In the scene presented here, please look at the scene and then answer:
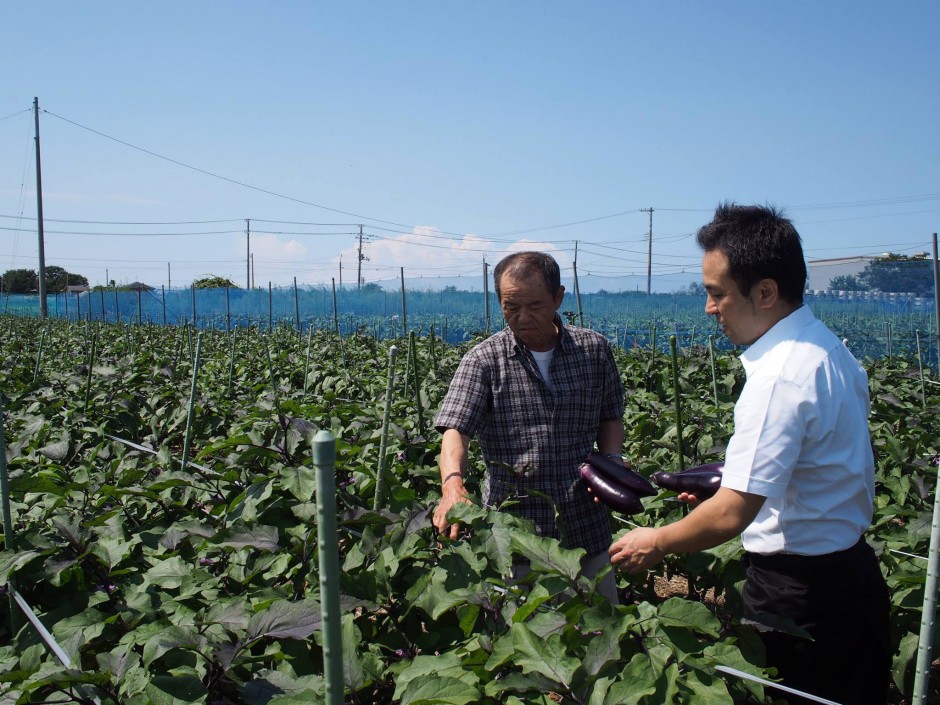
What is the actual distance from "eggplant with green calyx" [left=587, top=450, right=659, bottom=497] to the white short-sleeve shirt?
30cm

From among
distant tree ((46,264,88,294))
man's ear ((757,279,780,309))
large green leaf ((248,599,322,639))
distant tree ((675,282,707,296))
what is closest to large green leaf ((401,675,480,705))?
large green leaf ((248,599,322,639))

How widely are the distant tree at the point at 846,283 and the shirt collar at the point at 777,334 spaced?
57.6 ft

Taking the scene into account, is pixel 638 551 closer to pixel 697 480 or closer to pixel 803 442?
pixel 697 480

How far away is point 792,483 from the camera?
145 centimetres

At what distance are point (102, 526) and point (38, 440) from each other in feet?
4.30

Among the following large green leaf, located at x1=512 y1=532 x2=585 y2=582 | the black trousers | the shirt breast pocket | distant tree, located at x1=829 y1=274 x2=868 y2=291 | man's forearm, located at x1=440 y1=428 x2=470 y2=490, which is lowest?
the black trousers

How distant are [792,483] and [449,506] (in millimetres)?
729

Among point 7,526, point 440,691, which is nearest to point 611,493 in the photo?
point 440,691

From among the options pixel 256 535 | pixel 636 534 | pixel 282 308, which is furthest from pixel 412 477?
pixel 282 308

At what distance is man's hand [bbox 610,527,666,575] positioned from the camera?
1.51m

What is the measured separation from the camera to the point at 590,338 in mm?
2367

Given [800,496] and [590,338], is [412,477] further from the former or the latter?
[800,496]

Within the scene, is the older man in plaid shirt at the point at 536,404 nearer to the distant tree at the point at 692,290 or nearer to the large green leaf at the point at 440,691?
the large green leaf at the point at 440,691

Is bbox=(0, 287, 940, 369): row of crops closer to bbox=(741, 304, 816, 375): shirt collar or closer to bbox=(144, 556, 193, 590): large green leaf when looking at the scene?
bbox=(144, 556, 193, 590): large green leaf
